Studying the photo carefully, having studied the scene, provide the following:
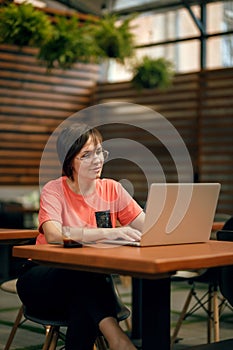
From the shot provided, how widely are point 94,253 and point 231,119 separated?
7714 mm

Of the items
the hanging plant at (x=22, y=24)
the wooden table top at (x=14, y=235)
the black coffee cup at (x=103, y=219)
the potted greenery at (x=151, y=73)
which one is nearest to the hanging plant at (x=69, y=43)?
the hanging plant at (x=22, y=24)

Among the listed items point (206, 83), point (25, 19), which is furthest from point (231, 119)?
→ point (25, 19)

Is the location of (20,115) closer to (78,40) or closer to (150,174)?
(150,174)

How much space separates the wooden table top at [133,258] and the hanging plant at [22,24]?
5.10m

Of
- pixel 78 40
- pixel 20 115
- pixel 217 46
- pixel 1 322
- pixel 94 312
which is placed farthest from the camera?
pixel 20 115

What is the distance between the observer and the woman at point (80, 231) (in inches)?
111

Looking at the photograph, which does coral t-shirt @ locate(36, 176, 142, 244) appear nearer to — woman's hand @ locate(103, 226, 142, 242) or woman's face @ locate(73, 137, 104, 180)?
woman's face @ locate(73, 137, 104, 180)

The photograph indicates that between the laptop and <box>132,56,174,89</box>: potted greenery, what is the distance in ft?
19.6

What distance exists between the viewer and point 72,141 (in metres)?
3.43

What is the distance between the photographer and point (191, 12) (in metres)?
9.94

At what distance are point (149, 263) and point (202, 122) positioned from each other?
8.03 m

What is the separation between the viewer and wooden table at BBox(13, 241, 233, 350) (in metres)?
2.38

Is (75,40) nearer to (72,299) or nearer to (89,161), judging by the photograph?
(89,161)

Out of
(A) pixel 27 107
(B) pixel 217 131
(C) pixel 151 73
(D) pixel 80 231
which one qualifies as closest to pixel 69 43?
(C) pixel 151 73
